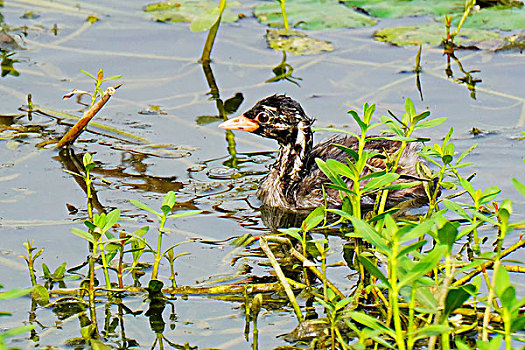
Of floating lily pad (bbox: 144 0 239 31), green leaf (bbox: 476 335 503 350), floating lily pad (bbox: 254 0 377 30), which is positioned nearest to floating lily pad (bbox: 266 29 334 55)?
floating lily pad (bbox: 254 0 377 30)

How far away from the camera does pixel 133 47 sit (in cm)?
1016

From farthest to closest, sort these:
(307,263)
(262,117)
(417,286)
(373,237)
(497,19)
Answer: (497,19)
(262,117)
(307,263)
(417,286)
(373,237)

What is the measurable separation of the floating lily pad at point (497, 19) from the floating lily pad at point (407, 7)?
0.82ft

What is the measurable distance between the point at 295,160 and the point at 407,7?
456cm

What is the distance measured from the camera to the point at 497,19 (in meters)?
10.6

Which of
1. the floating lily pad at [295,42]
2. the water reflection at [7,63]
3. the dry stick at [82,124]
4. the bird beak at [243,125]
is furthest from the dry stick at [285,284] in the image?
the floating lily pad at [295,42]

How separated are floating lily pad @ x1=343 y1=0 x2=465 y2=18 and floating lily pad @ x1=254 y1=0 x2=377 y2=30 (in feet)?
0.60

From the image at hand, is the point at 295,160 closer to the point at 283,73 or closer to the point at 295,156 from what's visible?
the point at 295,156

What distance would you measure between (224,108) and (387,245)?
5122 millimetres

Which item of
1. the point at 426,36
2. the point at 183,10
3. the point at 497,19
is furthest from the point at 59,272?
the point at 497,19

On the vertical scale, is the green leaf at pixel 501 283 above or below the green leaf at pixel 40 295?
above

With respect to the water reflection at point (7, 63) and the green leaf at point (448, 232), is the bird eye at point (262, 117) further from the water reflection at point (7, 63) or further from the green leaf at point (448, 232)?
the green leaf at point (448, 232)

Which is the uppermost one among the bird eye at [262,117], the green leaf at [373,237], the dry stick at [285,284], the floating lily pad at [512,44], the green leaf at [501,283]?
the green leaf at [373,237]

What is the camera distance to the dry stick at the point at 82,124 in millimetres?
7074
